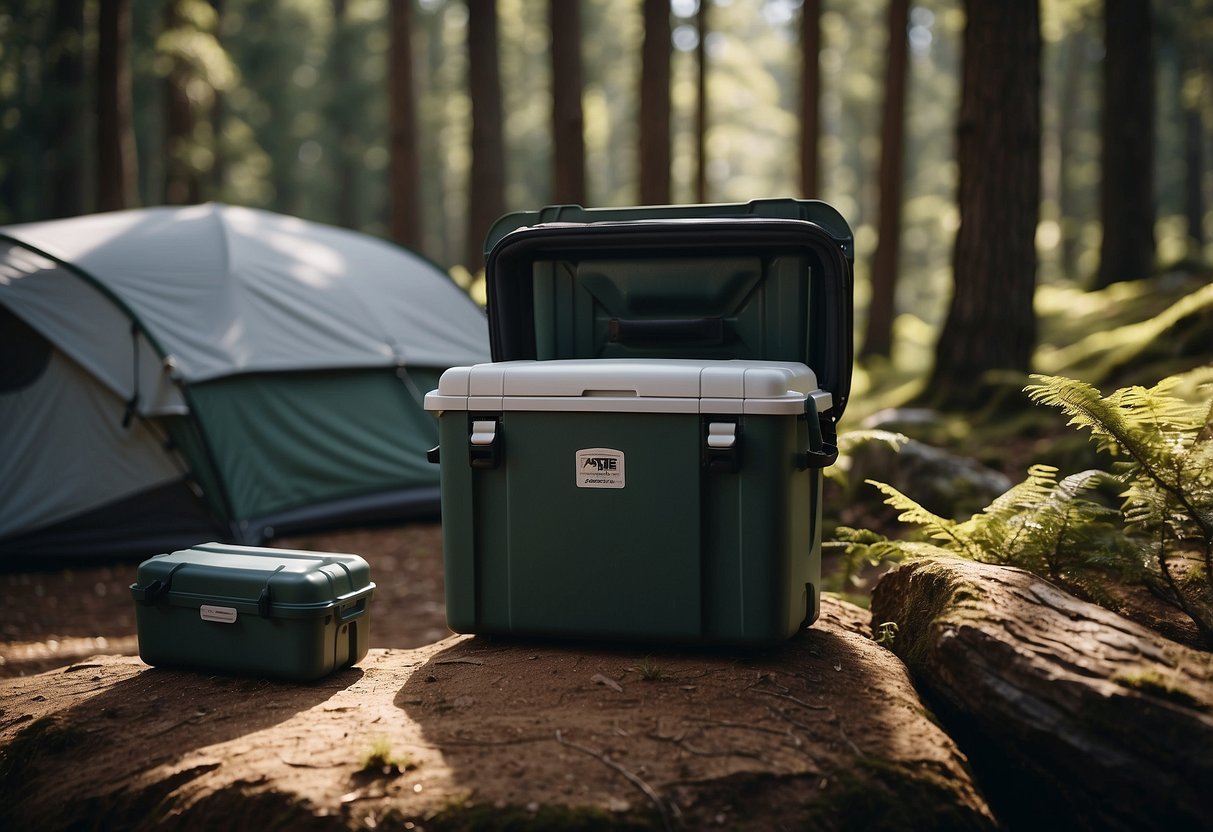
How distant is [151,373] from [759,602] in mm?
5172

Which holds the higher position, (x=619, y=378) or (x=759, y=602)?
(x=619, y=378)

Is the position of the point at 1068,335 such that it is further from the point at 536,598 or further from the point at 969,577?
the point at 536,598

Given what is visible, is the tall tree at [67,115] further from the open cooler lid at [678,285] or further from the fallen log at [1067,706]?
the fallen log at [1067,706]

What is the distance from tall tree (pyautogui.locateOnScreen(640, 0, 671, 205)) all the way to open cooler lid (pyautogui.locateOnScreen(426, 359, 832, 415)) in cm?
964

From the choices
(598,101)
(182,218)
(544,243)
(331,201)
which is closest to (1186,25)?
(598,101)

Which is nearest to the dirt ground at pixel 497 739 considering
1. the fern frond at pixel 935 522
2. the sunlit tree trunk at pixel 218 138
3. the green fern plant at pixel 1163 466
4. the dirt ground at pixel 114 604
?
the fern frond at pixel 935 522

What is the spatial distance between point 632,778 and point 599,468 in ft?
3.32

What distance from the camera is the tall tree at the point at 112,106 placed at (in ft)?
39.5

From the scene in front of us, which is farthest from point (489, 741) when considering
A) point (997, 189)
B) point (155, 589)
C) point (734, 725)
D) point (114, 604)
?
point (997, 189)

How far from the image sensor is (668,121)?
12.8 metres

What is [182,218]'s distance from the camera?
8016 millimetres

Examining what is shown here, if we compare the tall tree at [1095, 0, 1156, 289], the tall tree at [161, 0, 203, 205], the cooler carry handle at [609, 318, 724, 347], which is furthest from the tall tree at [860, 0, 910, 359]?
the cooler carry handle at [609, 318, 724, 347]

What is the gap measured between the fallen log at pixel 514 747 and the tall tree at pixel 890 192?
39.4ft

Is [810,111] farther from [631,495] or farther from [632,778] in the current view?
[632,778]
